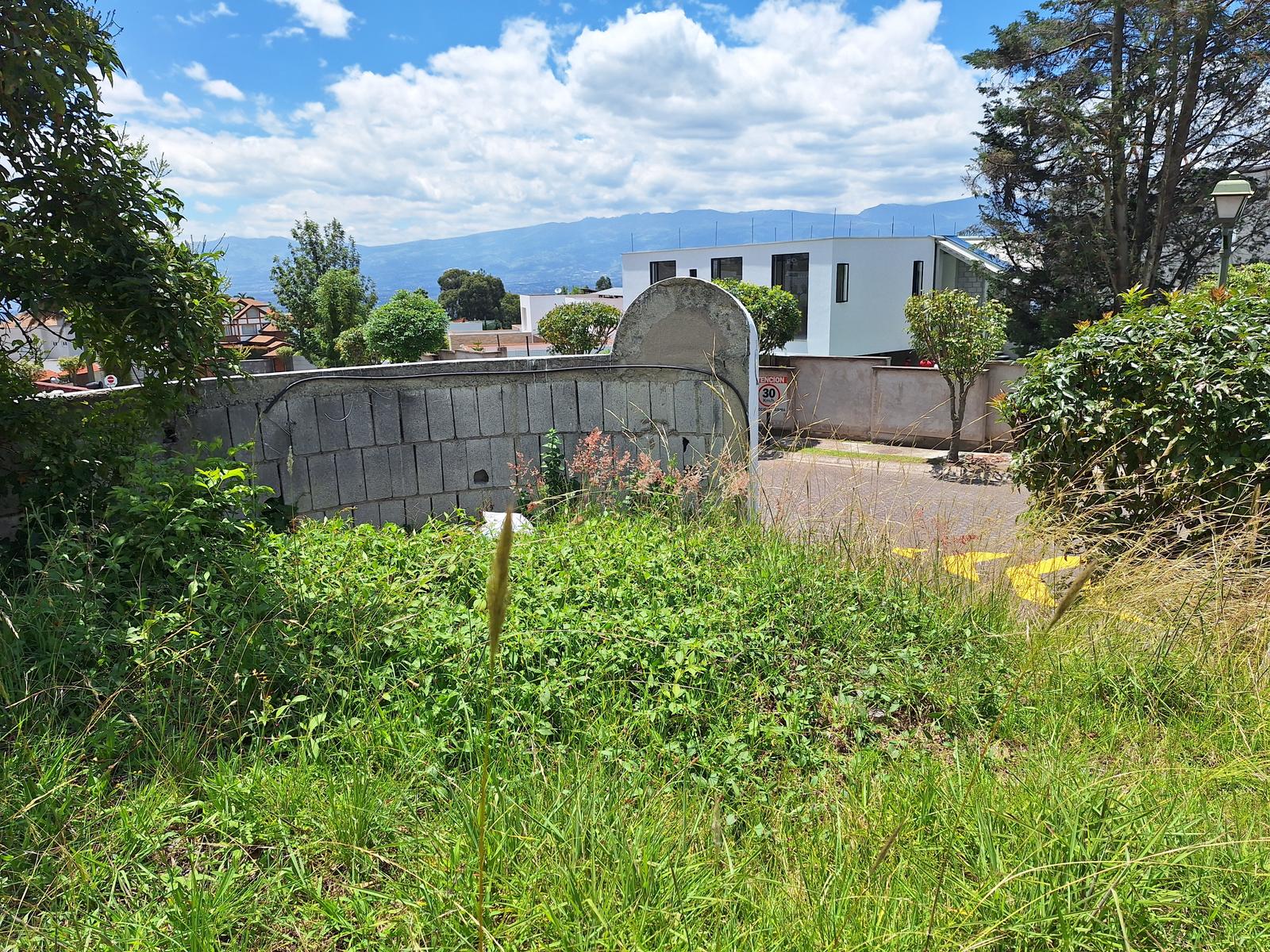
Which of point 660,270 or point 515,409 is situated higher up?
point 660,270

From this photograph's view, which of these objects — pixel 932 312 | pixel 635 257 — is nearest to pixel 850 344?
pixel 635 257

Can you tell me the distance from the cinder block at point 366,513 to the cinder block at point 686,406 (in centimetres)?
251

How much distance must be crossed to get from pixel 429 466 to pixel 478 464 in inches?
15.6

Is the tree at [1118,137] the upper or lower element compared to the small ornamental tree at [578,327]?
upper

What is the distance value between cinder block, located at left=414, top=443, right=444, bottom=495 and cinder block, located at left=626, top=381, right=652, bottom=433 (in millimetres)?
1609

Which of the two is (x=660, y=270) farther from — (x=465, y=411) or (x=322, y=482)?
(x=322, y=482)

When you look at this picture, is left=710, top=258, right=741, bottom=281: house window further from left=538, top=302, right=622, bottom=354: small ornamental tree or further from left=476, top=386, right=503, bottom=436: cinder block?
left=476, top=386, right=503, bottom=436: cinder block

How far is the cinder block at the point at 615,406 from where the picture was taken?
22.3ft

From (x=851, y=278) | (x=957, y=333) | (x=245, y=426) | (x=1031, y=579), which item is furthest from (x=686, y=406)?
(x=851, y=278)

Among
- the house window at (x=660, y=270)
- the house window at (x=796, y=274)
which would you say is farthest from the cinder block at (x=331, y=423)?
the house window at (x=660, y=270)

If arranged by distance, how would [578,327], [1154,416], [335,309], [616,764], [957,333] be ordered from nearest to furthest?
[616,764]
[1154,416]
[957,333]
[578,327]
[335,309]

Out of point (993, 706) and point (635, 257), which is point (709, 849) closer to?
point (993, 706)

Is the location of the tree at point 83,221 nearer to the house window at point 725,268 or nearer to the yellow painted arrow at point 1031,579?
the yellow painted arrow at point 1031,579

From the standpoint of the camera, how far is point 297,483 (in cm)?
576
